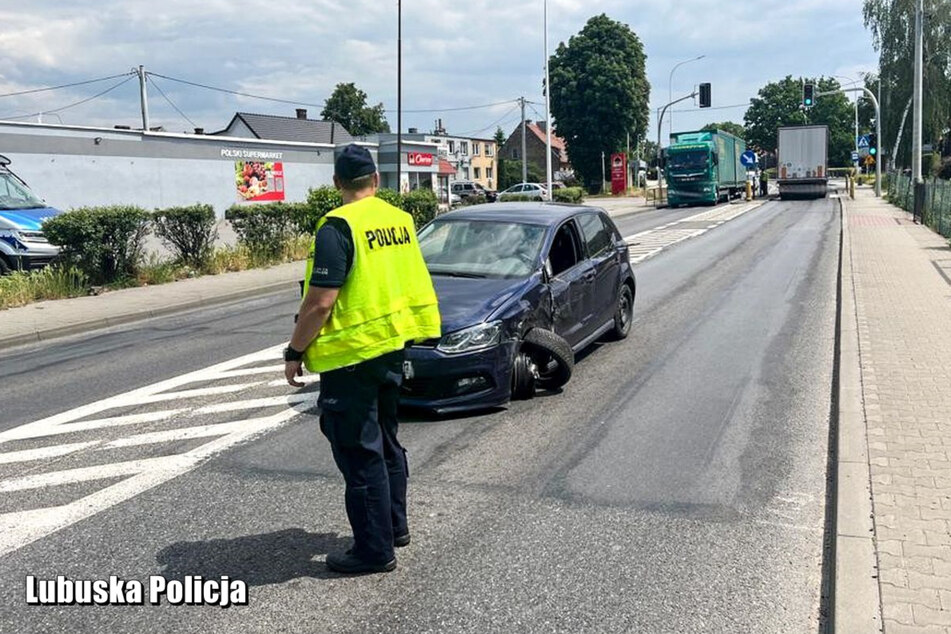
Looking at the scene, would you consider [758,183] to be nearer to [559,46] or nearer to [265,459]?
[559,46]

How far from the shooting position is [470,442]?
6.05 metres

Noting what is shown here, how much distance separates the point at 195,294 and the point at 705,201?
3498cm

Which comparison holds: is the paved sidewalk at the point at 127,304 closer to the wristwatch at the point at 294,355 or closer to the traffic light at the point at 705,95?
the wristwatch at the point at 294,355

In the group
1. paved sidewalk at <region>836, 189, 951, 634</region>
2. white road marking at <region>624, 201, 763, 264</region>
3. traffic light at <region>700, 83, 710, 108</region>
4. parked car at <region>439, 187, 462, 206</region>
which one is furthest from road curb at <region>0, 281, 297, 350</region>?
parked car at <region>439, 187, 462, 206</region>

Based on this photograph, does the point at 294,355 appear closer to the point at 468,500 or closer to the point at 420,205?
the point at 468,500

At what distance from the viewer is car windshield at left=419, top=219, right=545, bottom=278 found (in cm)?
759

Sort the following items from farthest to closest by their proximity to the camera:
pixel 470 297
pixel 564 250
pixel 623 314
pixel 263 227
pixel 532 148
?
pixel 532 148
pixel 263 227
pixel 623 314
pixel 564 250
pixel 470 297

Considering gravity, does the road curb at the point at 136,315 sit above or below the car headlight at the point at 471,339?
below

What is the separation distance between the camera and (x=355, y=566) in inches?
158

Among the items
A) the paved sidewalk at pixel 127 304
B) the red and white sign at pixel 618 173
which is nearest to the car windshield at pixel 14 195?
the paved sidewalk at pixel 127 304

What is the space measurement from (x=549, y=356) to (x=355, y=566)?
347 cm

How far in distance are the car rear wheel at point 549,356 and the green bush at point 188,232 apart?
11670 mm

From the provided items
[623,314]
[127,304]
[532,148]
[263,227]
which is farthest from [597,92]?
[623,314]

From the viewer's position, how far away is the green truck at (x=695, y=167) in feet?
143
